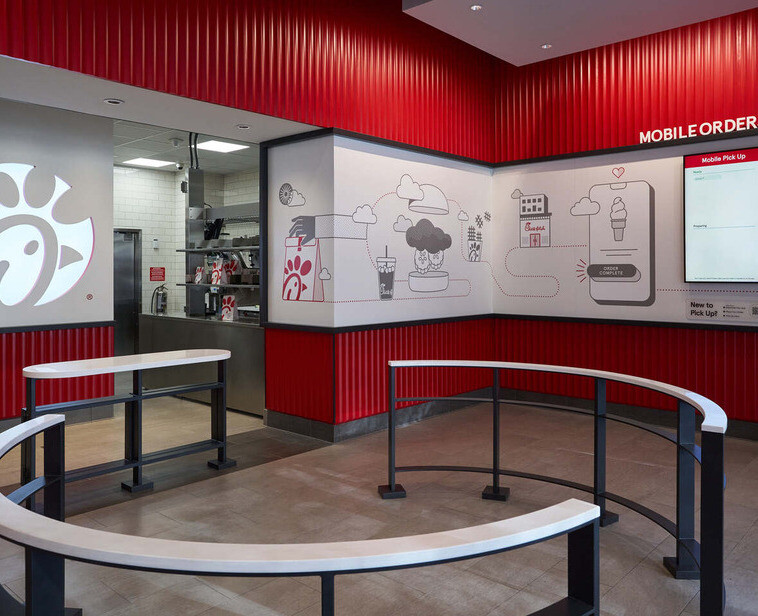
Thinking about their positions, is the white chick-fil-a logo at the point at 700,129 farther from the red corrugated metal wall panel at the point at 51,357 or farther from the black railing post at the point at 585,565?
the red corrugated metal wall panel at the point at 51,357

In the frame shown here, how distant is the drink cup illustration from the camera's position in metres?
6.07

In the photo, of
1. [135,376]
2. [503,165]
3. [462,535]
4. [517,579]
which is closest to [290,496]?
[135,376]

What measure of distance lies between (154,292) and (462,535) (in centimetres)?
1001

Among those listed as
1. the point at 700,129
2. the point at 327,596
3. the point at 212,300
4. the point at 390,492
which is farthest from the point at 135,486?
the point at 700,129

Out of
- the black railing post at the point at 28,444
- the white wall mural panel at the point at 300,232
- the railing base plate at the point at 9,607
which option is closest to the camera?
the railing base plate at the point at 9,607

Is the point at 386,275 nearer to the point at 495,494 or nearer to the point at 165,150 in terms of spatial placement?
the point at 495,494

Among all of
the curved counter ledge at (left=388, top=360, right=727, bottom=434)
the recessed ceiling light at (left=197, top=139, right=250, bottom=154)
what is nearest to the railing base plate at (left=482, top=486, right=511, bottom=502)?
the curved counter ledge at (left=388, top=360, right=727, bottom=434)

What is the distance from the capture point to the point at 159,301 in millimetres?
10484

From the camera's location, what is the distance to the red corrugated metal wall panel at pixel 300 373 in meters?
5.71

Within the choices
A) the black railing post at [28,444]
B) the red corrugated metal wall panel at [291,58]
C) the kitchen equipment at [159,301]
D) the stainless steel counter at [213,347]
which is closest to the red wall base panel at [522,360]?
the stainless steel counter at [213,347]

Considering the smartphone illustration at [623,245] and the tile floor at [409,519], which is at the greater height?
the smartphone illustration at [623,245]

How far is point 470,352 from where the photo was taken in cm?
729

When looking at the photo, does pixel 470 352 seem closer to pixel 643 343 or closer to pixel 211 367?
pixel 643 343

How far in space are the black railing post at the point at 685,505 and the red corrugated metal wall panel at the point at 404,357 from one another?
10.4 feet
